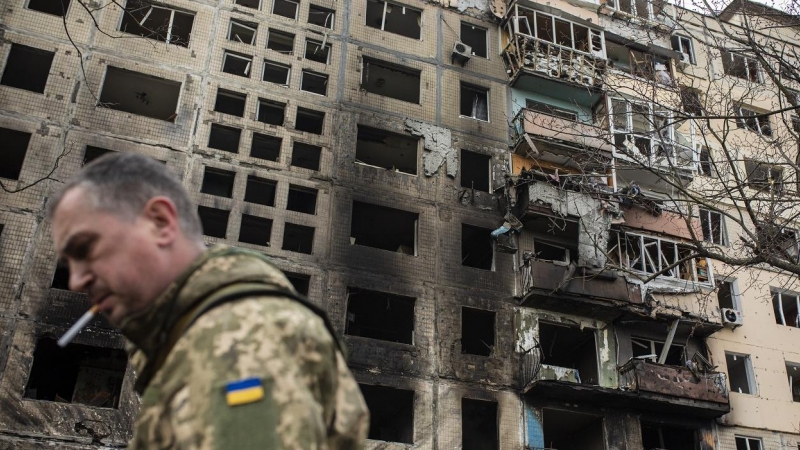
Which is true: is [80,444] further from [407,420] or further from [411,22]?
[411,22]

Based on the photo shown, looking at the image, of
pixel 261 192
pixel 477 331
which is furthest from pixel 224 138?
pixel 477 331

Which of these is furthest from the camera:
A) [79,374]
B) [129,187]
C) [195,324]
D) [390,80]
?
[390,80]

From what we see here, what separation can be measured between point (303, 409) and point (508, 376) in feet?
63.6

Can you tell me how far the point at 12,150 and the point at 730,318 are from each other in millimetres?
22721

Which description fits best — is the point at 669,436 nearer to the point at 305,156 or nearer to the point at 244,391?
the point at 305,156

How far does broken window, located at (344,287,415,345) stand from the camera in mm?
21656

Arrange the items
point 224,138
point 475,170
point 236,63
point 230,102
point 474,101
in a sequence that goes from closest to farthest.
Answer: point 224,138 → point 230,102 → point 236,63 → point 475,170 → point 474,101

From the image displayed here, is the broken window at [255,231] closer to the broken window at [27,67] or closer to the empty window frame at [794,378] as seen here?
the broken window at [27,67]

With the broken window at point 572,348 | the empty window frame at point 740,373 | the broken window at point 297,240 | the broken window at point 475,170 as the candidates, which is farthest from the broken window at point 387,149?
the empty window frame at point 740,373

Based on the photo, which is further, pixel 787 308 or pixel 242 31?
pixel 787 308

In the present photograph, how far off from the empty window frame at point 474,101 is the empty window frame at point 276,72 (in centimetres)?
625

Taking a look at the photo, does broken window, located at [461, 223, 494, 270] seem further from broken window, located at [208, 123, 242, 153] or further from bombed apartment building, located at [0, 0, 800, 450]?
broken window, located at [208, 123, 242, 153]

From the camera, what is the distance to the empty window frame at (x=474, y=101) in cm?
2475

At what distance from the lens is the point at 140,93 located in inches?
847
